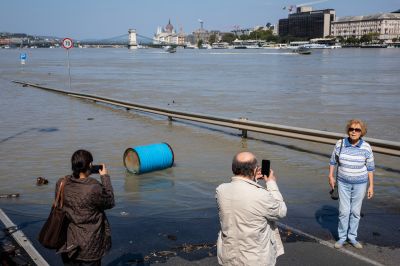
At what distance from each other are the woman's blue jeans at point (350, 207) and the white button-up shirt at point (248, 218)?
8.47 ft

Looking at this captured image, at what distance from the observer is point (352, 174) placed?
601 centimetres

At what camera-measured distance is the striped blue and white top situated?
5965 mm

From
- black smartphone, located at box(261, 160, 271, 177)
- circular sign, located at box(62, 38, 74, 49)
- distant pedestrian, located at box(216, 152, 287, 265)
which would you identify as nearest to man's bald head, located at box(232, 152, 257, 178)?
distant pedestrian, located at box(216, 152, 287, 265)

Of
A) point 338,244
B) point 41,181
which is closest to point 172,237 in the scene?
point 338,244

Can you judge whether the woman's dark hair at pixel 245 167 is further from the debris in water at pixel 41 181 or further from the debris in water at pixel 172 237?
the debris in water at pixel 41 181

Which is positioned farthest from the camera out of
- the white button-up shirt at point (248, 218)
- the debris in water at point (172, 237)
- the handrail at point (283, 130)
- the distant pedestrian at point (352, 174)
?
the handrail at point (283, 130)

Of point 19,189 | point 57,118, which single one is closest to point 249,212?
point 19,189

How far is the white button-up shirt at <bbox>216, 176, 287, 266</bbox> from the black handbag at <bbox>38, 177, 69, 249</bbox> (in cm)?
135

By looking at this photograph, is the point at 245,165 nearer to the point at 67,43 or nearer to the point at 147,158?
the point at 147,158

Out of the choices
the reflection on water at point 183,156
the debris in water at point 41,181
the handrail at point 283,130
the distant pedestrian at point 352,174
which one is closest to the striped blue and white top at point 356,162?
the distant pedestrian at point 352,174

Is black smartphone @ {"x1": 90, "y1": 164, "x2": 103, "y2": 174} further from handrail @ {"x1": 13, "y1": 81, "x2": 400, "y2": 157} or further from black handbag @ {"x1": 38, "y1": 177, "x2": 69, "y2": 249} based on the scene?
handrail @ {"x1": 13, "y1": 81, "x2": 400, "y2": 157}

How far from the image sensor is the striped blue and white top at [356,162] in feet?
19.6

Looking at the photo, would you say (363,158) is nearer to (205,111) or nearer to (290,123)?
(290,123)

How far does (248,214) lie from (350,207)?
9.58 feet
